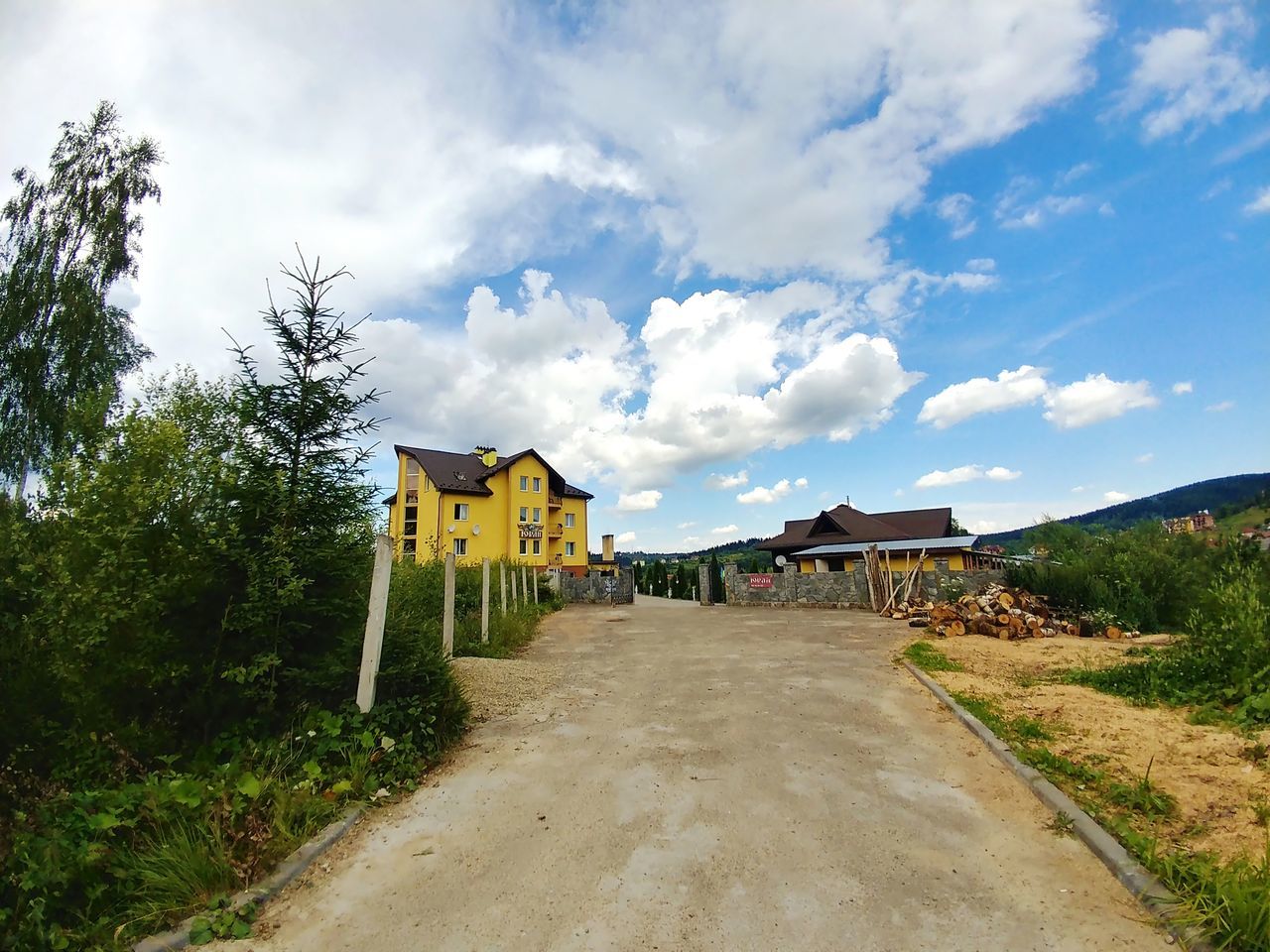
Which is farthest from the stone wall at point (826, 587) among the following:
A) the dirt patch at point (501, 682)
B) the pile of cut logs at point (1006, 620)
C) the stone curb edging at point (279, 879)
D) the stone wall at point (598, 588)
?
the stone curb edging at point (279, 879)

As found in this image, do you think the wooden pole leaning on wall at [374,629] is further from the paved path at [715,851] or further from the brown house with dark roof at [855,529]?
the brown house with dark roof at [855,529]

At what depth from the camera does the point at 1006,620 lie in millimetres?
12594

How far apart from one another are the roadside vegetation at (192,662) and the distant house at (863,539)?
1021 inches

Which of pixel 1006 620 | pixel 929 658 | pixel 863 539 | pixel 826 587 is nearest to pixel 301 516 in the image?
pixel 929 658

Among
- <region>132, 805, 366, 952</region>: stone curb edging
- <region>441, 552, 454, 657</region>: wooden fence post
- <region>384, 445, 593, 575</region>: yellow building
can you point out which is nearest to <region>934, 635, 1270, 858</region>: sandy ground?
<region>132, 805, 366, 952</region>: stone curb edging

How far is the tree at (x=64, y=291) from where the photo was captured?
14.5 meters

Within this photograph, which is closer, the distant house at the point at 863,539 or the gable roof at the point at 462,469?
the distant house at the point at 863,539

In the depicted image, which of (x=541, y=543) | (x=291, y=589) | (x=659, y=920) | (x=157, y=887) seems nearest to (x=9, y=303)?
(x=291, y=589)

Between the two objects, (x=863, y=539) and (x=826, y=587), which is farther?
(x=863, y=539)

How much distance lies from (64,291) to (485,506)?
84.9ft

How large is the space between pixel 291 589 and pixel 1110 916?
17.6 feet

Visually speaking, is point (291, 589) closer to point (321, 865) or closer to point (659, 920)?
point (321, 865)

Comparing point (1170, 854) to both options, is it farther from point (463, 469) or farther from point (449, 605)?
point (463, 469)

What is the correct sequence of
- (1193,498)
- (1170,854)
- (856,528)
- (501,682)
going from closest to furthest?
1. (1170,854)
2. (501,682)
3. (856,528)
4. (1193,498)
